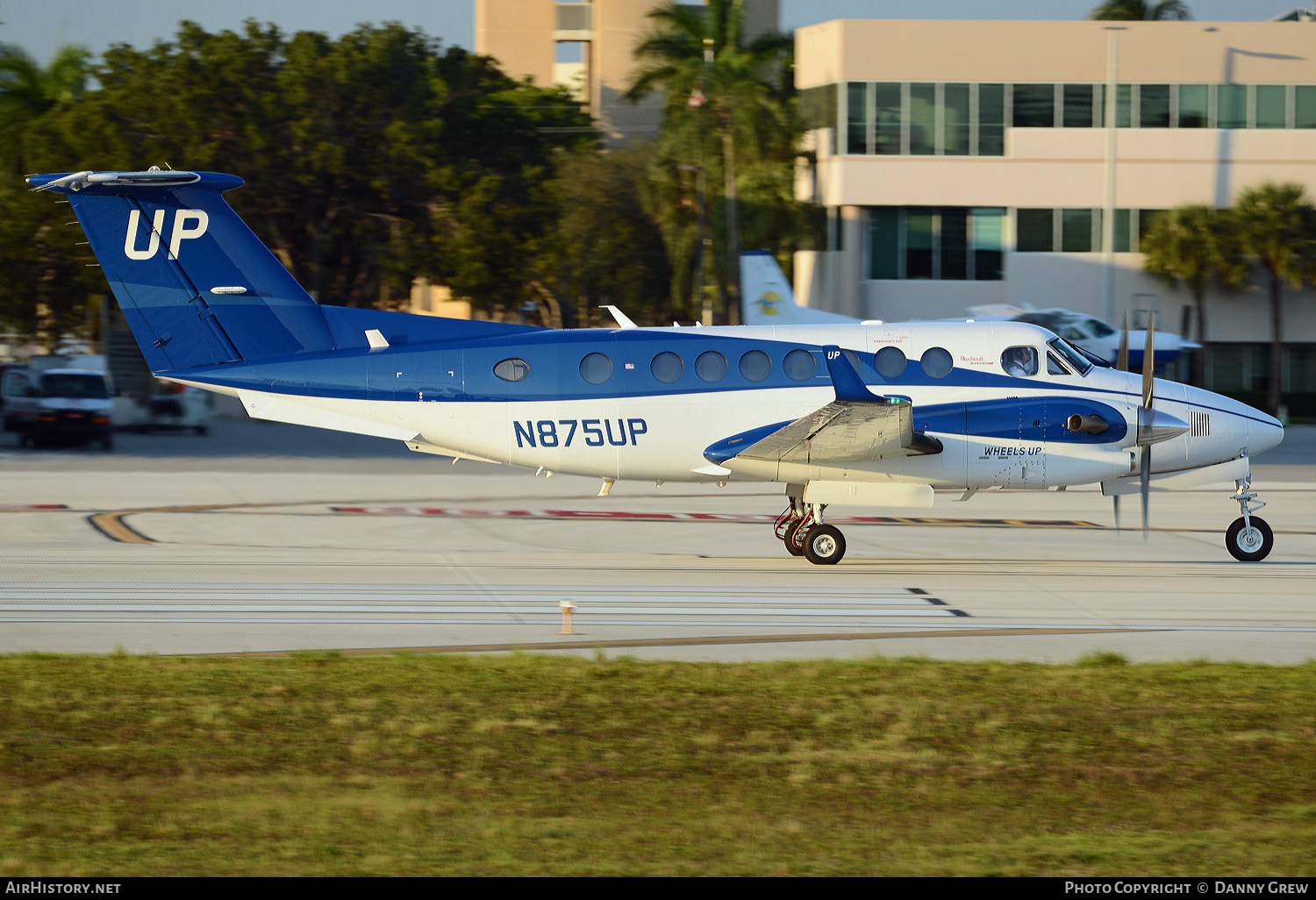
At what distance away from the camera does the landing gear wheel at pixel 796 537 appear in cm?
1761

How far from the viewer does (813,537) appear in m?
17.2

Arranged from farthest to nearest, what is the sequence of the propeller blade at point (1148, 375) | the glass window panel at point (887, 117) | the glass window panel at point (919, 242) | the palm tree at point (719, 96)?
the palm tree at point (719, 96)
the glass window panel at point (919, 242)
the glass window panel at point (887, 117)
the propeller blade at point (1148, 375)

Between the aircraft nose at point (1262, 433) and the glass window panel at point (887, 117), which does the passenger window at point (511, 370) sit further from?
the glass window panel at point (887, 117)

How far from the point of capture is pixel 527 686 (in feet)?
33.3

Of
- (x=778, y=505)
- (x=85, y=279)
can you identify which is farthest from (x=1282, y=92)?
(x=85, y=279)

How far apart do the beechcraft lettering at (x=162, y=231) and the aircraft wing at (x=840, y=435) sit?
6.96 m

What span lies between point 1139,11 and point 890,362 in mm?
57582

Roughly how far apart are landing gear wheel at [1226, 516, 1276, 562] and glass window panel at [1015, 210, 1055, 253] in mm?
36686

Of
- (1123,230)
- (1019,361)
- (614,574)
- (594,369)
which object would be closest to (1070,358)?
(1019,361)

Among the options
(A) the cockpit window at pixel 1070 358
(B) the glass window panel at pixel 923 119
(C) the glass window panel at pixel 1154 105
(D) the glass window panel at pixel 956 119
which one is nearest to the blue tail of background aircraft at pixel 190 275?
(A) the cockpit window at pixel 1070 358

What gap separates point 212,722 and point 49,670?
7.21 feet

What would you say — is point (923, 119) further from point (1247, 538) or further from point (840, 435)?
point (840, 435)

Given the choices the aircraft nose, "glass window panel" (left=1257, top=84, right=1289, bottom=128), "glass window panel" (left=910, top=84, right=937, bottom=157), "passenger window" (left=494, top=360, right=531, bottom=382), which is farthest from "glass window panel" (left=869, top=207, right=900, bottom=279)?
"passenger window" (left=494, top=360, right=531, bottom=382)

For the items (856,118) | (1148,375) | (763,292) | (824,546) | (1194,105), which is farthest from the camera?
(856,118)
